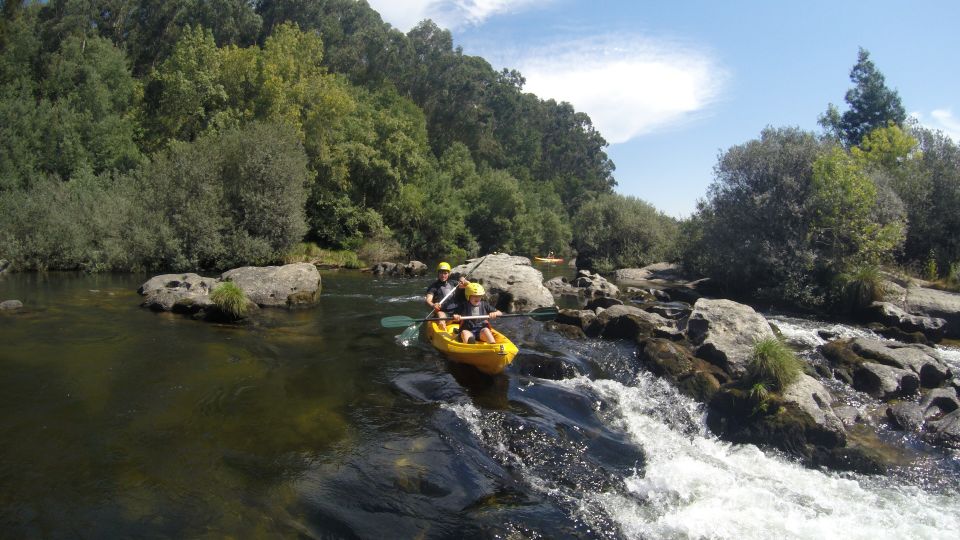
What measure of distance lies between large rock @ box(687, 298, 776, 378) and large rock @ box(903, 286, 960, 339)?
25.8 feet

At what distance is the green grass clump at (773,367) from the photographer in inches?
379

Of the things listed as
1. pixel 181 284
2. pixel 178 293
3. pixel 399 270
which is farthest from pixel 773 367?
pixel 399 270

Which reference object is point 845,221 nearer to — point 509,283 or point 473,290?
point 509,283

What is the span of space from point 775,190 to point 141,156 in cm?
3562

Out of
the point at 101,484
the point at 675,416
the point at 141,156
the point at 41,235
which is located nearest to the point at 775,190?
the point at 675,416

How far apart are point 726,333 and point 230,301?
38.2ft

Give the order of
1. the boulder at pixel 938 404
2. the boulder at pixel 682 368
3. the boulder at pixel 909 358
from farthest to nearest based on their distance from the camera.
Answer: the boulder at pixel 909 358 < the boulder at pixel 682 368 < the boulder at pixel 938 404

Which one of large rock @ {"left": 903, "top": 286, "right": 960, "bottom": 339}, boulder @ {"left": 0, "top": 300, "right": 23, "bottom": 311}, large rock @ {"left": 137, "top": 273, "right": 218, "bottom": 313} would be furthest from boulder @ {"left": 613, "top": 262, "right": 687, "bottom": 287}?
boulder @ {"left": 0, "top": 300, "right": 23, "bottom": 311}

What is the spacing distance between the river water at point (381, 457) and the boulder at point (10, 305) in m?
2.81

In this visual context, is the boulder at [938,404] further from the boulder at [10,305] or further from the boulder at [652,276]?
the boulder at [10,305]

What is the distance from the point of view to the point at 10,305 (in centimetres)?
1437

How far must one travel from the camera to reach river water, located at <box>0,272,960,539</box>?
5.69 metres

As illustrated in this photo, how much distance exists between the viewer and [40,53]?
139 ft

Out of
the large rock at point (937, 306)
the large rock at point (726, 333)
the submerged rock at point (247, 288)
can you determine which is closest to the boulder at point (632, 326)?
the large rock at point (726, 333)
